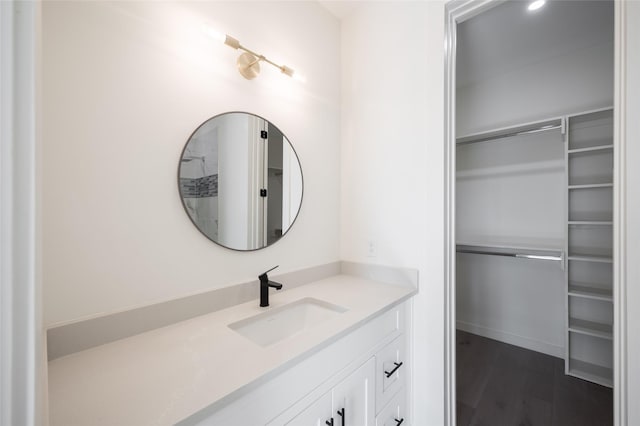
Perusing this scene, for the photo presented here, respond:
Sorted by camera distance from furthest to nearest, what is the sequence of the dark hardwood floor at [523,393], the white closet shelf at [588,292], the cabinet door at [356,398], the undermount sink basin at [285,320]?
the white closet shelf at [588,292]
the dark hardwood floor at [523,393]
the undermount sink basin at [285,320]
the cabinet door at [356,398]

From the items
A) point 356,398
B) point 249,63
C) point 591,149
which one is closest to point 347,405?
point 356,398

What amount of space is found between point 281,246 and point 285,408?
792mm

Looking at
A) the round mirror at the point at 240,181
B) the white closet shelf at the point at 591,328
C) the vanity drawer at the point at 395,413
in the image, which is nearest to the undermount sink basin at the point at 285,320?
the round mirror at the point at 240,181

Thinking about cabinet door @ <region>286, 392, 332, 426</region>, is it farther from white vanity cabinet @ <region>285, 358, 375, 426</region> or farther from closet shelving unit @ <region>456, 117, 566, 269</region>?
closet shelving unit @ <region>456, 117, 566, 269</region>

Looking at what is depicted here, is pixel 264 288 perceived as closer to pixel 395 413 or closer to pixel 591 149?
pixel 395 413

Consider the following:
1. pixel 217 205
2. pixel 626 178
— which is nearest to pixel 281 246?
pixel 217 205

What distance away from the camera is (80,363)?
766 mm

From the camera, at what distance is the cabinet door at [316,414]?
0.78 meters

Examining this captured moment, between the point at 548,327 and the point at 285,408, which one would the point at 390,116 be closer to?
the point at 285,408

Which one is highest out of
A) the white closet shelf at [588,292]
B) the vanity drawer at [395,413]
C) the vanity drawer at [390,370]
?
the white closet shelf at [588,292]

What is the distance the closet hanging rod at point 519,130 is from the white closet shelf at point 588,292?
1.17m

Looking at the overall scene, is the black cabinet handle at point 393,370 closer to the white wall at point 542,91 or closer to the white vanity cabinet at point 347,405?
the white vanity cabinet at point 347,405

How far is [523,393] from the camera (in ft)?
5.73

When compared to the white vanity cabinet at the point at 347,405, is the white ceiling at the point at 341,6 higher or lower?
higher
